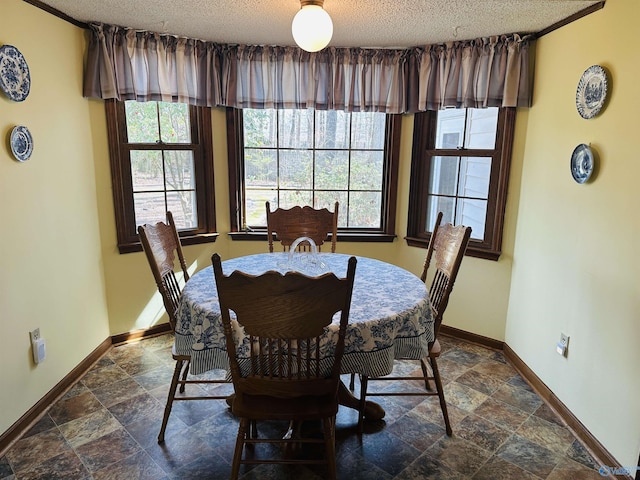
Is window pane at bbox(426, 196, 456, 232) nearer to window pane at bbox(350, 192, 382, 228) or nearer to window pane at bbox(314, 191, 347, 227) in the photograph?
window pane at bbox(350, 192, 382, 228)

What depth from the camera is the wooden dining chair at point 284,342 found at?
1.39 meters

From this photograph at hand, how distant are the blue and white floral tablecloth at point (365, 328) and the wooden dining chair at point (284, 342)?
99 mm

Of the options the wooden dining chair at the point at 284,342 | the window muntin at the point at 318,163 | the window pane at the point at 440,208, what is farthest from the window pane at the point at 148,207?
the window pane at the point at 440,208

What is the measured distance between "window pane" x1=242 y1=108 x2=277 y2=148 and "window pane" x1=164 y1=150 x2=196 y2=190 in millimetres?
472

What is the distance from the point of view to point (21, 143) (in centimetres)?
208

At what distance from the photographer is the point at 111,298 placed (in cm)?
300

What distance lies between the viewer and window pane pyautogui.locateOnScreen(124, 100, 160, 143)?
292 cm

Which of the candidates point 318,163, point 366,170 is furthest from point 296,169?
point 366,170

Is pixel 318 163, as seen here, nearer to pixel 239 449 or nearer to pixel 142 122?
pixel 142 122

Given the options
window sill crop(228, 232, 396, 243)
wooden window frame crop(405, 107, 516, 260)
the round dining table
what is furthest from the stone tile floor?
window sill crop(228, 232, 396, 243)

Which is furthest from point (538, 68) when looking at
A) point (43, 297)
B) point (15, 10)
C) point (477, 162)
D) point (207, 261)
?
point (43, 297)

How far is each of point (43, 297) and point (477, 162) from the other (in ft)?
9.48

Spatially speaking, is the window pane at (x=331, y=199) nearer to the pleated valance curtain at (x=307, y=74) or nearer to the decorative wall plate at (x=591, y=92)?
the pleated valance curtain at (x=307, y=74)

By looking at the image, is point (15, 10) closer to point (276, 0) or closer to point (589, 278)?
point (276, 0)
